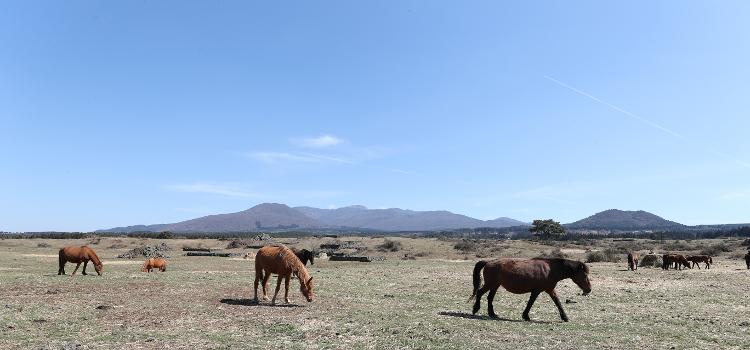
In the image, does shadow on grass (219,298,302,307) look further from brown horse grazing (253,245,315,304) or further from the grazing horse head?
the grazing horse head

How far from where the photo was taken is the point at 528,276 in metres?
17.3

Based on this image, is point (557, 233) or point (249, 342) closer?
point (249, 342)

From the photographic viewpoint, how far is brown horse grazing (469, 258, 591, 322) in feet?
56.6

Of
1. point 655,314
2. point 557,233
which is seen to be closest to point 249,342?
point 655,314

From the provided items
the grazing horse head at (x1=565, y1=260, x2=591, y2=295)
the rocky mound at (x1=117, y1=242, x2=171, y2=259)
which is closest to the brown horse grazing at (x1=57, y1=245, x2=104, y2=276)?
the rocky mound at (x1=117, y1=242, x2=171, y2=259)

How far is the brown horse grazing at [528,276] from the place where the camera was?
1725 centimetres

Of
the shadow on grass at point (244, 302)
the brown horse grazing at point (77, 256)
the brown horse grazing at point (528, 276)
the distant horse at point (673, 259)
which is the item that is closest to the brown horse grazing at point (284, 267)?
the shadow on grass at point (244, 302)

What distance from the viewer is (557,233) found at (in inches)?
5202

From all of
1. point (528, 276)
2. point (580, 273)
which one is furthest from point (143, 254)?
point (580, 273)

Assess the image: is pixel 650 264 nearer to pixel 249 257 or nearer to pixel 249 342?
pixel 249 257

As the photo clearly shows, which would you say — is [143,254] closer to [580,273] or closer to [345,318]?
[345,318]

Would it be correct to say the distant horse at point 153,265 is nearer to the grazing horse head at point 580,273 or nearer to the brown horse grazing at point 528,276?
the brown horse grazing at point 528,276

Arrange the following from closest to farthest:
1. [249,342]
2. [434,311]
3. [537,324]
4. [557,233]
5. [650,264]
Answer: [249,342], [537,324], [434,311], [650,264], [557,233]

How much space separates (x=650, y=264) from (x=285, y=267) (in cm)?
4206
